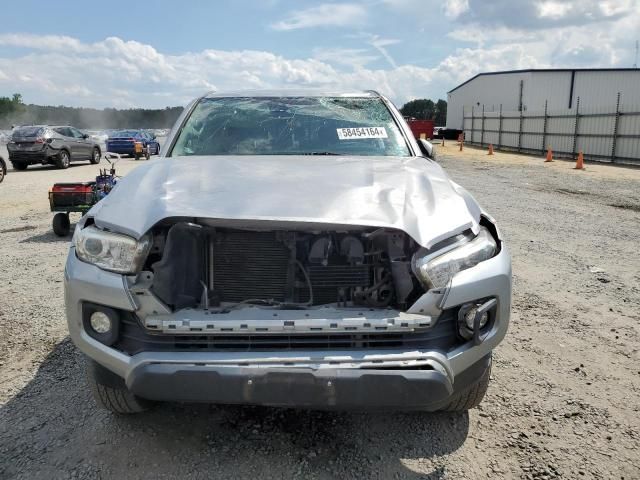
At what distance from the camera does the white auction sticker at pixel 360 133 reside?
148 inches

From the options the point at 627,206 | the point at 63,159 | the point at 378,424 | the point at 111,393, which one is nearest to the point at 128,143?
the point at 63,159

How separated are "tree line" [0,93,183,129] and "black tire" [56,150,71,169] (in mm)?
42569

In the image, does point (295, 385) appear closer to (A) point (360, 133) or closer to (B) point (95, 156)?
(A) point (360, 133)

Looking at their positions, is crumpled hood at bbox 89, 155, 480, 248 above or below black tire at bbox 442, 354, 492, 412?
above

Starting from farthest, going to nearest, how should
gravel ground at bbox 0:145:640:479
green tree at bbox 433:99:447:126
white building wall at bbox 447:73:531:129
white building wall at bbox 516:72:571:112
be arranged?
green tree at bbox 433:99:447:126, white building wall at bbox 447:73:531:129, white building wall at bbox 516:72:571:112, gravel ground at bbox 0:145:640:479

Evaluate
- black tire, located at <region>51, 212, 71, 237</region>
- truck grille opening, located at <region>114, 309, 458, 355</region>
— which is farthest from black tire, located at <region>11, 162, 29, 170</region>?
truck grille opening, located at <region>114, 309, 458, 355</region>

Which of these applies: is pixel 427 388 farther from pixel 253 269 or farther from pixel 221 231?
pixel 221 231

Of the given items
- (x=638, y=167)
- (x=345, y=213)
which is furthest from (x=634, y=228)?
(x=638, y=167)

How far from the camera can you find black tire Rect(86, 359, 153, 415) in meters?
2.32

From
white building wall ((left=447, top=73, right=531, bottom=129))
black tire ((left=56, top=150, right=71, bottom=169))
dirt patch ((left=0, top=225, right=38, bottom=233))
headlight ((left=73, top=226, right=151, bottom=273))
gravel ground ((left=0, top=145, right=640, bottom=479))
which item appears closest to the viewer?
headlight ((left=73, top=226, right=151, bottom=273))

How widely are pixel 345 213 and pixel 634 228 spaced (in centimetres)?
710

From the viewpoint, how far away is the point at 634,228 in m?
7.76

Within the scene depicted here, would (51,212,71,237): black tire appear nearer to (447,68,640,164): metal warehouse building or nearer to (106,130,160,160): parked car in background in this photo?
(106,130,160,160): parked car in background

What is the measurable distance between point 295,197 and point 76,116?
7471 cm
